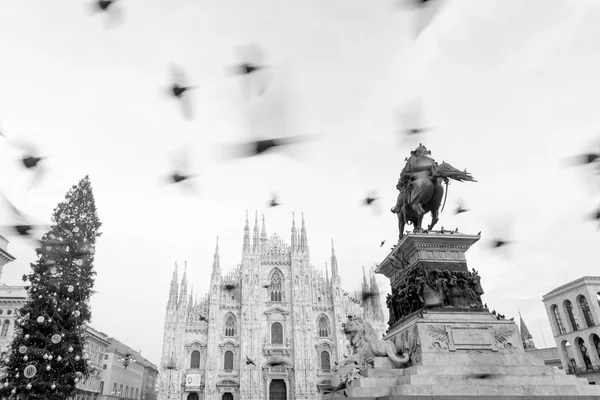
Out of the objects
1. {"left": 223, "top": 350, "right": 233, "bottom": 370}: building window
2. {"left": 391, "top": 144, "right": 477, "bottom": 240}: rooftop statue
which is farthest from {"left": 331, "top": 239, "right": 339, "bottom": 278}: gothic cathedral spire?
{"left": 391, "top": 144, "right": 477, "bottom": 240}: rooftop statue

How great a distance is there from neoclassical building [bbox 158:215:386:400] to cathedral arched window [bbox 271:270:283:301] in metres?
0.11

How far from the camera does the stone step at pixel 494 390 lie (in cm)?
667

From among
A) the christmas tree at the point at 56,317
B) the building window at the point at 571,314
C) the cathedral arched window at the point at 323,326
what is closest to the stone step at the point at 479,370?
the christmas tree at the point at 56,317

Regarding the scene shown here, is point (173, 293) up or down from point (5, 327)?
up

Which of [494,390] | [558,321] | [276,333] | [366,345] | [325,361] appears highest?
[276,333]

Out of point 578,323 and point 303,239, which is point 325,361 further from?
point 578,323

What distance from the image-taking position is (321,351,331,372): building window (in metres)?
43.4

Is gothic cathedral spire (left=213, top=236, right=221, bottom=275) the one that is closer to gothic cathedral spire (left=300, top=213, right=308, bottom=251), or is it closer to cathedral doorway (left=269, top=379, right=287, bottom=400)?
gothic cathedral spire (left=300, top=213, right=308, bottom=251)

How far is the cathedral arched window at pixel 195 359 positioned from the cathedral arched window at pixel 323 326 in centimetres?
1319

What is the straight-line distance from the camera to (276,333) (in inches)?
1758

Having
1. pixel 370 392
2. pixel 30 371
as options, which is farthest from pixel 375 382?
pixel 30 371

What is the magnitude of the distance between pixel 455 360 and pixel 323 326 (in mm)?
39786

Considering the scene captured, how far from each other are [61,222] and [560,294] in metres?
40.6

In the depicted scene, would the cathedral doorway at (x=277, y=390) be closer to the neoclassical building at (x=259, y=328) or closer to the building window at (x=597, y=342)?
the neoclassical building at (x=259, y=328)
